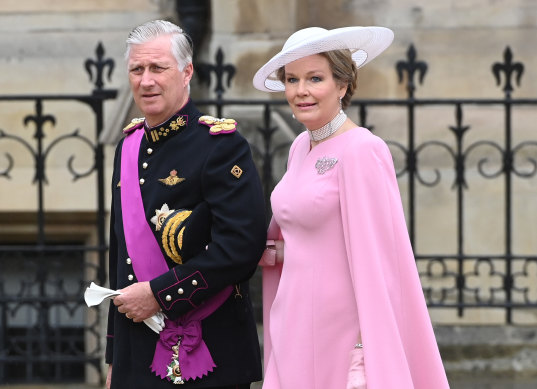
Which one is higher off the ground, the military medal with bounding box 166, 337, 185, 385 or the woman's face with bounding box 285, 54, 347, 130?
the woman's face with bounding box 285, 54, 347, 130

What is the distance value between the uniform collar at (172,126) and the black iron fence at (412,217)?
271cm

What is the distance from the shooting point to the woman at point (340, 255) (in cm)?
380

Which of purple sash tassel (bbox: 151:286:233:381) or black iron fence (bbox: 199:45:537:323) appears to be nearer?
purple sash tassel (bbox: 151:286:233:381)

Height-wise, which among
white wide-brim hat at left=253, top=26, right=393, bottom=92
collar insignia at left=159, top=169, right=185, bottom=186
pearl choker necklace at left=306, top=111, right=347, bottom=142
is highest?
white wide-brim hat at left=253, top=26, right=393, bottom=92

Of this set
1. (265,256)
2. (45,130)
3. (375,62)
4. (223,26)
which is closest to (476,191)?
(375,62)

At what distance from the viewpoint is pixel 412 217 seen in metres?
7.09

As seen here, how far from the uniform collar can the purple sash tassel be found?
527 millimetres

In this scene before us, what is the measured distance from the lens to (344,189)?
385 cm

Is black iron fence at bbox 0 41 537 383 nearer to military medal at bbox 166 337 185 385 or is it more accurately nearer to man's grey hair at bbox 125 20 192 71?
man's grey hair at bbox 125 20 192 71

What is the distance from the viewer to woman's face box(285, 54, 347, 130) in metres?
3.93

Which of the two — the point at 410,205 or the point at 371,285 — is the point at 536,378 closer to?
the point at 410,205

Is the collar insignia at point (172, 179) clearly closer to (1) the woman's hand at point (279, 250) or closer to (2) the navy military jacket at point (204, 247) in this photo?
(2) the navy military jacket at point (204, 247)

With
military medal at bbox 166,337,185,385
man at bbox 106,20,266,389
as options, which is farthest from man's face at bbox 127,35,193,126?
military medal at bbox 166,337,185,385

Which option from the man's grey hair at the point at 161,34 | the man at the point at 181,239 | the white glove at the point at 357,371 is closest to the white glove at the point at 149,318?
the man at the point at 181,239
